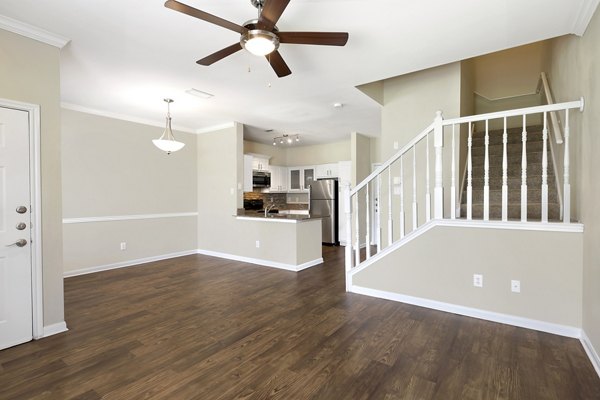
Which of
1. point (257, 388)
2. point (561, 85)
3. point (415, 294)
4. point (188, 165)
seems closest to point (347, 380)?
point (257, 388)

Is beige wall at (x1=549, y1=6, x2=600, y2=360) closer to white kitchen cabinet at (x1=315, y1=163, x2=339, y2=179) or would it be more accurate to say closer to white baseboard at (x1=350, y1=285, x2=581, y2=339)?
white baseboard at (x1=350, y1=285, x2=581, y2=339)

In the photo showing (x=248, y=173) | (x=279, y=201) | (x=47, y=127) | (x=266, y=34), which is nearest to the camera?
(x=266, y=34)

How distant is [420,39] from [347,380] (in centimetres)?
277

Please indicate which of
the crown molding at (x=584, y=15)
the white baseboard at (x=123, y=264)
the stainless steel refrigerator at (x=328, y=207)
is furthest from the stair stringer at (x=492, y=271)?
the white baseboard at (x=123, y=264)

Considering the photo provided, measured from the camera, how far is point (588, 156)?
219 cm

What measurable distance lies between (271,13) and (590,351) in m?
3.25

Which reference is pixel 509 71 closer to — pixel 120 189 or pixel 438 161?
pixel 438 161

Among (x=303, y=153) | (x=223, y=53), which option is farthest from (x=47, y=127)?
(x=303, y=153)

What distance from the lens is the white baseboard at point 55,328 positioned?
2.52 m

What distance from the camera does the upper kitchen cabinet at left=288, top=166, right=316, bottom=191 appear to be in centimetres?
760

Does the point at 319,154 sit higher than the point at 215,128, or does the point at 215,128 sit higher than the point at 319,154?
the point at 215,128

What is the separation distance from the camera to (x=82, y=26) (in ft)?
7.67

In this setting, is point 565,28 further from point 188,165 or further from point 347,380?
point 188,165

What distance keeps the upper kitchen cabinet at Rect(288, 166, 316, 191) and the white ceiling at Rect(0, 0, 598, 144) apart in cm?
339
